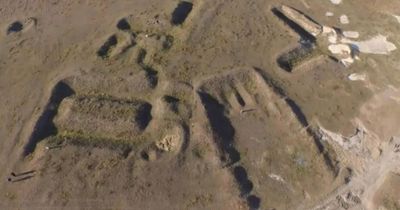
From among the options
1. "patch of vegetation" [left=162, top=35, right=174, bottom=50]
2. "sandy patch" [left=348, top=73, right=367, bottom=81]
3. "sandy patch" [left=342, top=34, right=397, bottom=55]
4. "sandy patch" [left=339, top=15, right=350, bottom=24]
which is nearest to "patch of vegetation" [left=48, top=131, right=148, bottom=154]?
"patch of vegetation" [left=162, top=35, right=174, bottom=50]

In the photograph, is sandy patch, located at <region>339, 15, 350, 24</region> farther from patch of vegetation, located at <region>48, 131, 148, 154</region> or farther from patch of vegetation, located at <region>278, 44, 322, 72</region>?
patch of vegetation, located at <region>48, 131, 148, 154</region>

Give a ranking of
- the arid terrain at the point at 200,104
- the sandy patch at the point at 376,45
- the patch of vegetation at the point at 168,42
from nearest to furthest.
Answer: the arid terrain at the point at 200,104 < the sandy patch at the point at 376,45 < the patch of vegetation at the point at 168,42

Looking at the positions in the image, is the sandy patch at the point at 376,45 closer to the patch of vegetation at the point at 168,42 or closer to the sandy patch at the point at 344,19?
the sandy patch at the point at 344,19

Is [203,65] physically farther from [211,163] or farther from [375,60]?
[375,60]

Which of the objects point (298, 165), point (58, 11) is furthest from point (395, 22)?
point (58, 11)

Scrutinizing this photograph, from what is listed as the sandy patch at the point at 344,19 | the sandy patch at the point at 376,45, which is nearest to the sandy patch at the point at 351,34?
the sandy patch at the point at 376,45

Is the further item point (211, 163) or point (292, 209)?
point (211, 163)

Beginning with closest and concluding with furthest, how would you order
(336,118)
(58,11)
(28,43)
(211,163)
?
1. (211,163)
2. (336,118)
3. (28,43)
4. (58,11)

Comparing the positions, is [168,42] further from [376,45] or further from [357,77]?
[376,45]
